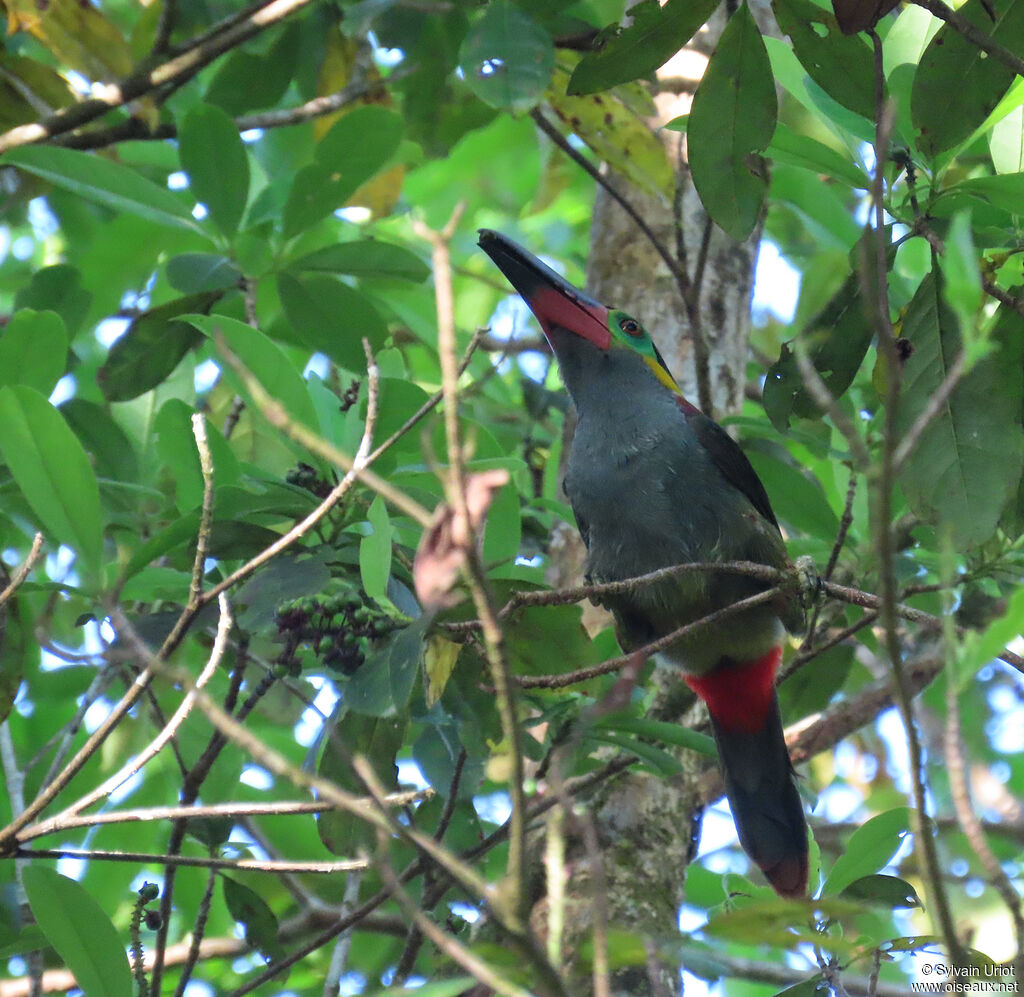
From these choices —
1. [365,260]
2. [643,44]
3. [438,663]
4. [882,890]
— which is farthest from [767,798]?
[643,44]

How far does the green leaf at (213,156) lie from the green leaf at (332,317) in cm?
28

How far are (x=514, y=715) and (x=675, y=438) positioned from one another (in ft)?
7.37


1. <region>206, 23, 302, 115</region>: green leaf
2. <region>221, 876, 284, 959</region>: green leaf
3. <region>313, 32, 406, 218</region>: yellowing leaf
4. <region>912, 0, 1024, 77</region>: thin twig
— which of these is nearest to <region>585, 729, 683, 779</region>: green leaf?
<region>221, 876, 284, 959</region>: green leaf

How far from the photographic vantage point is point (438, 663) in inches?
94.7

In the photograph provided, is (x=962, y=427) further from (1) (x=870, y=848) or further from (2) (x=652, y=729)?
(1) (x=870, y=848)

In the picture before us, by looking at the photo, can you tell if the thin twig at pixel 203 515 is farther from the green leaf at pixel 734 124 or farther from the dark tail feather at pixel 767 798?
the dark tail feather at pixel 767 798

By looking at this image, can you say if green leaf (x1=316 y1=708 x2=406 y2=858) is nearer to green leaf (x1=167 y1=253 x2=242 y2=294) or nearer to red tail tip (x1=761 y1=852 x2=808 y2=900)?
red tail tip (x1=761 y1=852 x2=808 y2=900)

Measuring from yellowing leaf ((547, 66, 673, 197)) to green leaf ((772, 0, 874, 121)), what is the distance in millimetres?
1002

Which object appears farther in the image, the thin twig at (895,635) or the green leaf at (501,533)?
the green leaf at (501,533)

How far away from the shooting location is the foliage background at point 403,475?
6.69ft

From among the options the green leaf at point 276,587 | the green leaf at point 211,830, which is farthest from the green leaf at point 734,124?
the green leaf at point 211,830

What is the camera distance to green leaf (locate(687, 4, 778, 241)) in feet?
8.48

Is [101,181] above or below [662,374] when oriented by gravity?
above

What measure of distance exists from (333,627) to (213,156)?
64.0 inches
